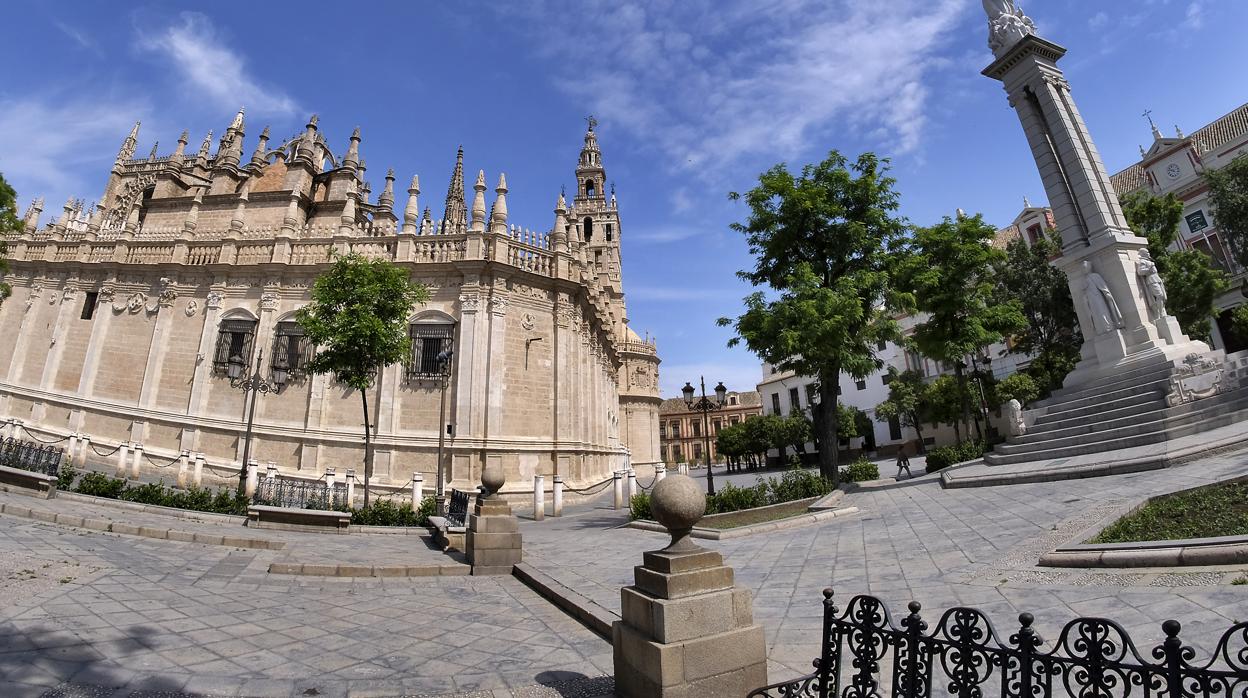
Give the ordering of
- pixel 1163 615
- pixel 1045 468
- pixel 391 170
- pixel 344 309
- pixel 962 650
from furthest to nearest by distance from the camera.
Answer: pixel 391 170
pixel 344 309
pixel 1045 468
pixel 1163 615
pixel 962 650

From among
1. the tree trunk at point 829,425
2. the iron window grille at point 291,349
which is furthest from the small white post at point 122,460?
the tree trunk at point 829,425

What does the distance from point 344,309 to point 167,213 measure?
89.1 ft

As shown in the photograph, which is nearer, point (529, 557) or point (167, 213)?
point (529, 557)

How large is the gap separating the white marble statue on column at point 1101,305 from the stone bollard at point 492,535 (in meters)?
17.0

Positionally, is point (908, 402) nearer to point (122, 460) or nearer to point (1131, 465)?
point (1131, 465)

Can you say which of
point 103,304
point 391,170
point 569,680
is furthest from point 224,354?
point 569,680

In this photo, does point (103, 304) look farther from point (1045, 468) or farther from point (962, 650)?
point (1045, 468)

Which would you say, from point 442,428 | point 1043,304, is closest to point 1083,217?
point 1043,304

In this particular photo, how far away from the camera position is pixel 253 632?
5.14m

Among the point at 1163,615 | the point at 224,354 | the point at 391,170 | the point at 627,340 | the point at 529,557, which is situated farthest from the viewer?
the point at 627,340

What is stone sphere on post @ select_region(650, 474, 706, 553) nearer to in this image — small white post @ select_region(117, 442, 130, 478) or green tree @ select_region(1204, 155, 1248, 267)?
small white post @ select_region(117, 442, 130, 478)

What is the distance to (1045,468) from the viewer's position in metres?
11.9

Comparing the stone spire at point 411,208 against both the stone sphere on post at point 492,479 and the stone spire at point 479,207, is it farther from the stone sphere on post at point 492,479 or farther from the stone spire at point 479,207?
the stone sphere on post at point 492,479

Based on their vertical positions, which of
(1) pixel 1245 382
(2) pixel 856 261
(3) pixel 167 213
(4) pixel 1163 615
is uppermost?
(3) pixel 167 213
